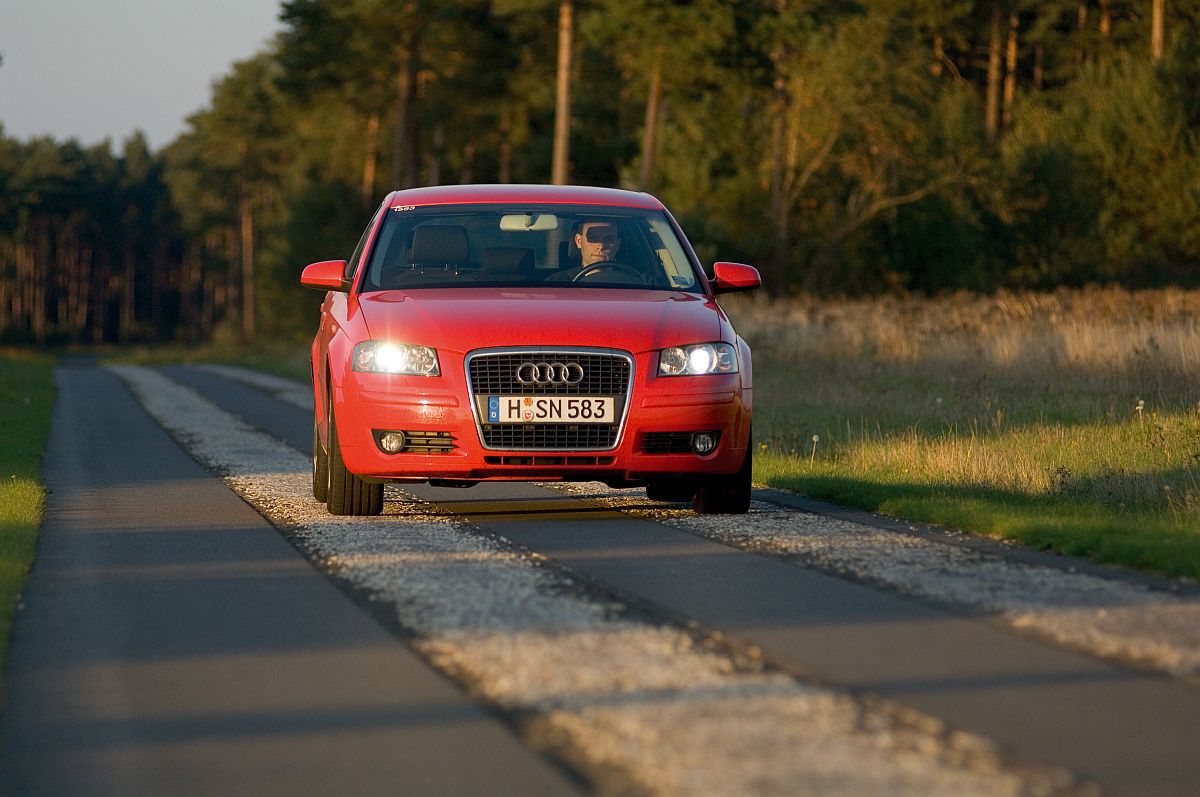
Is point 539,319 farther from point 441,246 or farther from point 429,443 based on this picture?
point 441,246

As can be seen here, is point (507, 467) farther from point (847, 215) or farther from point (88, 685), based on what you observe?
point (847, 215)

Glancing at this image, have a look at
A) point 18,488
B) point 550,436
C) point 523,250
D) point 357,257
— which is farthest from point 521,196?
point 18,488

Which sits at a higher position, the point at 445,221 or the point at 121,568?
the point at 445,221

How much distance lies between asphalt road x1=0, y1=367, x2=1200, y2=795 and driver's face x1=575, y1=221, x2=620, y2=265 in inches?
82.4

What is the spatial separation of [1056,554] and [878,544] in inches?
33.6

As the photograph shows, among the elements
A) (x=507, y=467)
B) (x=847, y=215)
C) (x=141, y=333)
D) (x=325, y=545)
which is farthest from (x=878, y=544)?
(x=141, y=333)

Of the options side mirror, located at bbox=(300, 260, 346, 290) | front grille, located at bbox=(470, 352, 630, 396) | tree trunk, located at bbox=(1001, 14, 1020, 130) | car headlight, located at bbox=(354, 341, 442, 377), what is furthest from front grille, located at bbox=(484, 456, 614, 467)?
tree trunk, located at bbox=(1001, 14, 1020, 130)

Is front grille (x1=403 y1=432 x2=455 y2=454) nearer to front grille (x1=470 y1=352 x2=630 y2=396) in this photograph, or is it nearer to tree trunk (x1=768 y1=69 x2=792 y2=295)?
front grille (x1=470 y1=352 x2=630 y2=396)

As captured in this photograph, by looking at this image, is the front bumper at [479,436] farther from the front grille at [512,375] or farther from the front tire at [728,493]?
the front tire at [728,493]

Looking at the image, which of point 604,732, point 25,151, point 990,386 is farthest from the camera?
point 25,151

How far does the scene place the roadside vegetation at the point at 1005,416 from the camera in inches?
390

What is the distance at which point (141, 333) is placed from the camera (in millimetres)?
146250

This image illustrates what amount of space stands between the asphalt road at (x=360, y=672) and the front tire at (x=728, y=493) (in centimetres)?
79

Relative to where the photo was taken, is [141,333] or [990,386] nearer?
[990,386]
